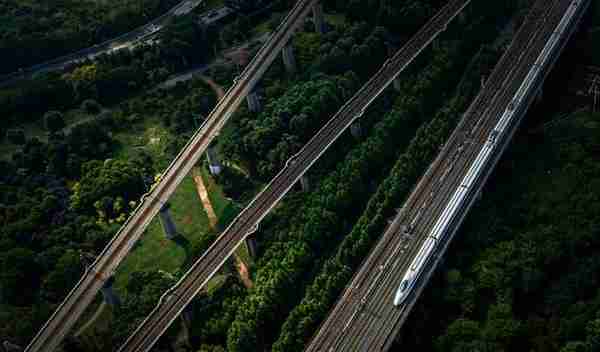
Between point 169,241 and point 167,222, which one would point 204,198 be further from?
point 169,241

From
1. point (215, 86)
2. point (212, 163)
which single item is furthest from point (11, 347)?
point (215, 86)

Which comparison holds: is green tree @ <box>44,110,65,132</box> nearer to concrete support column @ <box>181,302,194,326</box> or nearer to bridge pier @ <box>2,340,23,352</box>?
bridge pier @ <box>2,340,23,352</box>

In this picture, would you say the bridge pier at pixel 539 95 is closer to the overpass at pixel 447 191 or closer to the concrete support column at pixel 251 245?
the overpass at pixel 447 191

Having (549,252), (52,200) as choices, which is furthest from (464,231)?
(52,200)

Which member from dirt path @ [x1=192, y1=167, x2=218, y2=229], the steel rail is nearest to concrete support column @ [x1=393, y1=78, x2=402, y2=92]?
the steel rail

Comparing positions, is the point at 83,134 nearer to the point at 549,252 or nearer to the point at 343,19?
the point at 343,19
